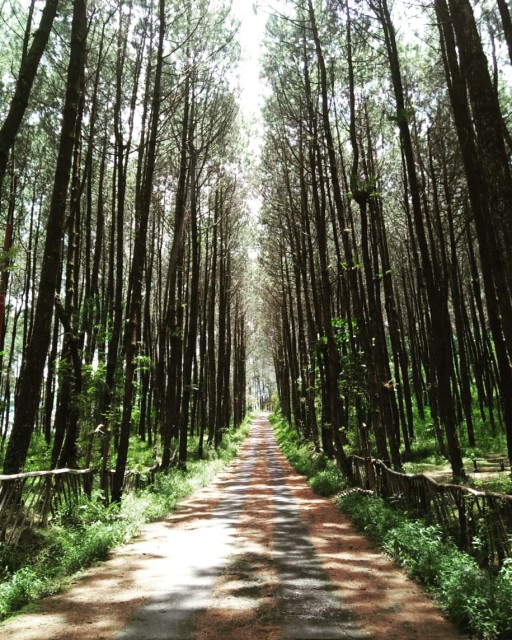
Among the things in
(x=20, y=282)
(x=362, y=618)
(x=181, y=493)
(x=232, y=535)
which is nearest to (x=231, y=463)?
(x=181, y=493)

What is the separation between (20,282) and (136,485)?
20.0 m

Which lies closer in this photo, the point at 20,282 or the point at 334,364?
the point at 334,364

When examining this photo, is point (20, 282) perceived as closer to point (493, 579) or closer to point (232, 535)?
point (232, 535)

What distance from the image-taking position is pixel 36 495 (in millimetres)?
6562

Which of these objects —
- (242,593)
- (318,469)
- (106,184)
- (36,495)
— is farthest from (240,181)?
(242,593)

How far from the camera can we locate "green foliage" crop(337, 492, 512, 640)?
3.85 m

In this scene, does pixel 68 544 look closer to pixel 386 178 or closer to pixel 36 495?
pixel 36 495

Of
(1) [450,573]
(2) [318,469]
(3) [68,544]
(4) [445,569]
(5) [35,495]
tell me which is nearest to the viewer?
(1) [450,573]

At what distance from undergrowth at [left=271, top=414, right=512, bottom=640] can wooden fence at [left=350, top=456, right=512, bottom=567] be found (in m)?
0.20

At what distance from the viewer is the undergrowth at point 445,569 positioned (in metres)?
3.86

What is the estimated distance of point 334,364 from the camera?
12.6 m

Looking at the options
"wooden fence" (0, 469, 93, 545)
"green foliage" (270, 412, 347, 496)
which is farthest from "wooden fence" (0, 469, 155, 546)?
"green foliage" (270, 412, 347, 496)

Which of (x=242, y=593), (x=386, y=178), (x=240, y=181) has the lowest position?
(x=242, y=593)

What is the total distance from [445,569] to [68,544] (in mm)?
4729
